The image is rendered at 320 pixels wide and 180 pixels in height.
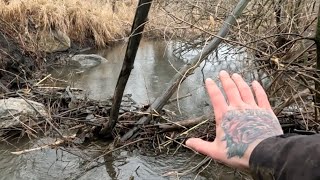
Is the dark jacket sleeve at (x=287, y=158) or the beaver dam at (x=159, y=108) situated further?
the beaver dam at (x=159, y=108)

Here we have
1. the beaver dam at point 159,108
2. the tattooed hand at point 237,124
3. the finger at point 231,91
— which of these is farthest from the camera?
the beaver dam at point 159,108

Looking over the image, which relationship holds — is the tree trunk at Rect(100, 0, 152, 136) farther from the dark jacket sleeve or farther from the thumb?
the dark jacket sleeve

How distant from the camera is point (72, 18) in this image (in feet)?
35.8

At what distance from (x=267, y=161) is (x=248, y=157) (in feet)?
0.48

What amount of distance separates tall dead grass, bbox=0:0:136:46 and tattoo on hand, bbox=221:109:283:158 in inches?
321

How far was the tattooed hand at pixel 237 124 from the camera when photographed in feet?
5.06

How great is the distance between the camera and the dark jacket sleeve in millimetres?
1210

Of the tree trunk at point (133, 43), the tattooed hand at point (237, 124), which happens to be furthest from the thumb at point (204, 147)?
the tree trunk at point (133, 43)

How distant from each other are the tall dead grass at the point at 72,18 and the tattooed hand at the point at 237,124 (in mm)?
8075

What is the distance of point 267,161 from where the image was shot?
4.40ft

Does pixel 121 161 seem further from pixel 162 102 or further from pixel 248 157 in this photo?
pixel 248 157

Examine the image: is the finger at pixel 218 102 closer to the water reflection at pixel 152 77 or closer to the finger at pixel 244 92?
the finger at pixel 244 92

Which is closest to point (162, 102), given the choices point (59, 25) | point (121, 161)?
point (121, 161)

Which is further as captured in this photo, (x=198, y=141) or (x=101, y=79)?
(x=101, y=79)
